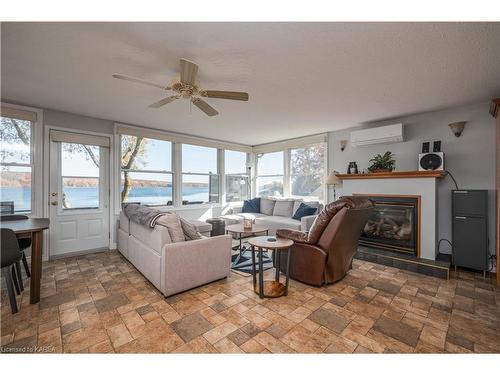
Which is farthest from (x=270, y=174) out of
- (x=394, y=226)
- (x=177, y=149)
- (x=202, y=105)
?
(x=202, y=105)

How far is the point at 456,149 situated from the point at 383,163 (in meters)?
1.00

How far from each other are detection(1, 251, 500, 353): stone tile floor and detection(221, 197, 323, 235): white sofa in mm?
1698

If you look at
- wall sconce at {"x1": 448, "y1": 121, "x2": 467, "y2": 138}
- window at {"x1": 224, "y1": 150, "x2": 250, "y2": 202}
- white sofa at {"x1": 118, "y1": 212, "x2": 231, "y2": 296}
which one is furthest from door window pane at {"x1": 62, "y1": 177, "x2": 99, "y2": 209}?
wall sconce at {"x1": 448, "y1": 121, "x2": 467, "y2": 138}

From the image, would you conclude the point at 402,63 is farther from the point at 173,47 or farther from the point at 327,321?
the point at 327,321

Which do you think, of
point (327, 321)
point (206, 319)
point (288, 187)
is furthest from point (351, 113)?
point (206, 319)

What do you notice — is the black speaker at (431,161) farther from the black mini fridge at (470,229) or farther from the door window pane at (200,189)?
the door window pane at (200,189)

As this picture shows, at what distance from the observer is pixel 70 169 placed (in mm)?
3812

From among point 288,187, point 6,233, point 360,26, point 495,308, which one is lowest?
point 495,308

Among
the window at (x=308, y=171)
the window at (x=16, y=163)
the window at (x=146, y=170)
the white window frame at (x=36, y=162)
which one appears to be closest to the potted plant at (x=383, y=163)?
the window at (x=308, y=171)

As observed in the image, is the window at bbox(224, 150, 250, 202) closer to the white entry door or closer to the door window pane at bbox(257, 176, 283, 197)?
the door window pane at bbox(257, 176, 283, 197)

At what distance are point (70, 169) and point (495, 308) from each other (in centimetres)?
606

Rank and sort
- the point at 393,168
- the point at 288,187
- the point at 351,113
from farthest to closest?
the point at 288,187 < the point at 393,168 < the point at 351,113

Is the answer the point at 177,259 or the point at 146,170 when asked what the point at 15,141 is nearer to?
the point at 146,170

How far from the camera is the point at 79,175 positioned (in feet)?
12.8
